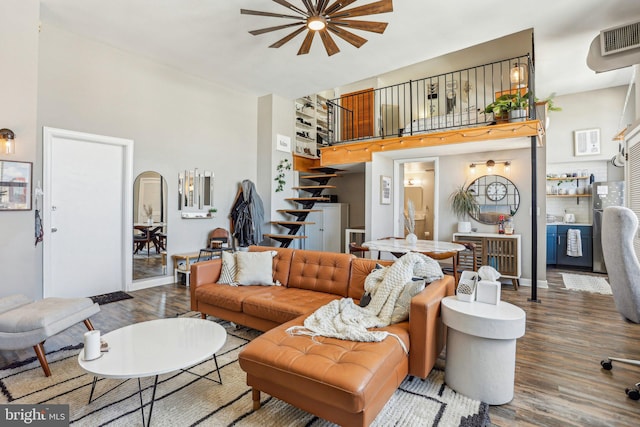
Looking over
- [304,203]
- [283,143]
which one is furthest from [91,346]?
[283,143]

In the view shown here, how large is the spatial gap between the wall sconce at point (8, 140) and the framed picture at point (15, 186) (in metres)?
0.12

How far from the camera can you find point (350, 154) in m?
5.85

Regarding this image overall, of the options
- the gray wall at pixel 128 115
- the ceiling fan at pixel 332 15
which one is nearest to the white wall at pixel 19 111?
the gray wall at pixel 128 115

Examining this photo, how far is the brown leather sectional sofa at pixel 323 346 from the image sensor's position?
1.52 meters

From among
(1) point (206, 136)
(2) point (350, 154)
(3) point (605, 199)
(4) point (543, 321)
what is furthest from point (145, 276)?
(3) point (605, 199)

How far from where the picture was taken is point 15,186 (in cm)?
307

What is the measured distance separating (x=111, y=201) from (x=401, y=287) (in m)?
4.34

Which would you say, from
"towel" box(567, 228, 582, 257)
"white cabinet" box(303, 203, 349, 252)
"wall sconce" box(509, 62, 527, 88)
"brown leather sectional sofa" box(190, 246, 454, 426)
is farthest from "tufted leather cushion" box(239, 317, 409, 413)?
"towel" box(567, 228, 582, 257)

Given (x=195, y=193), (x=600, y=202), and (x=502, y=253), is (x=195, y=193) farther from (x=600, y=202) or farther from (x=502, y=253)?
(x=600, y=202)

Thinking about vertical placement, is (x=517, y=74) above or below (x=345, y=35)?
above

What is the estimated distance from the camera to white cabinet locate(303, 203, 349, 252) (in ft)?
22.6

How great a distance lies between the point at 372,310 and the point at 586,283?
4885 millimetres

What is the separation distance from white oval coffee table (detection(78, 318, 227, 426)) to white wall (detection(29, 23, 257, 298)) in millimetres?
2072

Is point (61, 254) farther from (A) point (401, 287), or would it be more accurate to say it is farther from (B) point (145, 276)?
(A) point (401, 287)
